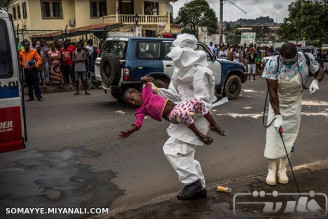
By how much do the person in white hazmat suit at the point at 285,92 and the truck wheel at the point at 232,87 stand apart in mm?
6354

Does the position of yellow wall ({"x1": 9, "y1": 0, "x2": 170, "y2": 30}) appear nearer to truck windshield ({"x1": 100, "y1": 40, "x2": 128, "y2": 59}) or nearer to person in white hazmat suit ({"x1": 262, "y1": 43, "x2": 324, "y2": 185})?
truck windshield ({"x1": 100, "y1": 40, "x2": 128, "y2": 59})

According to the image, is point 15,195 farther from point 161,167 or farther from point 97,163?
point 161,167

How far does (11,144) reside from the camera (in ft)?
14.3

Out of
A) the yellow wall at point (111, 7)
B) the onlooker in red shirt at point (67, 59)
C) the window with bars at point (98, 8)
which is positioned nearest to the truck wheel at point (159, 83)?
the onlooker in red shirt at point (67, 59)

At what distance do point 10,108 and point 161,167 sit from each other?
226cm

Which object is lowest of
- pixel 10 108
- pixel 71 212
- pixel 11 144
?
pixel 71 212

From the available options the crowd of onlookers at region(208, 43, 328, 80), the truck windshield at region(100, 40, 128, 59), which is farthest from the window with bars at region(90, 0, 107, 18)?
the truck windshield at region(100, 40, 128, 59)

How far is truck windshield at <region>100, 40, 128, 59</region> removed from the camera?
9.25m

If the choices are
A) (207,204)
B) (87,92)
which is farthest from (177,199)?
(87,92)

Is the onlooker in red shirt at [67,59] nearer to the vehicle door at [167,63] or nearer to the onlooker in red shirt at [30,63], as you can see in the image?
the onlooker in red shirt at [30,63]

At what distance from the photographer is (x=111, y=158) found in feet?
18.1

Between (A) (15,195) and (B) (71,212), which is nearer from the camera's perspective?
(B) (71,212)

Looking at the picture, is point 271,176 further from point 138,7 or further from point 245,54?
point 138,7

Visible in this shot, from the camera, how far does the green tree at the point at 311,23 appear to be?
2891 cm
